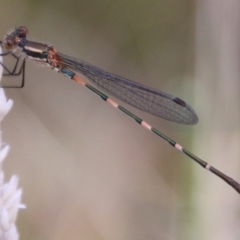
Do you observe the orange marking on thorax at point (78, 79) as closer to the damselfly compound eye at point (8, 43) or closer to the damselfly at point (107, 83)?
the damselfly at point (107, 83)

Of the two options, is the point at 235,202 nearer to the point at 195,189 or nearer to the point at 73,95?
the point at 195,189

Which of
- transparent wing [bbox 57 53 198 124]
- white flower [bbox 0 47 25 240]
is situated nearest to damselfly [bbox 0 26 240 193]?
transparent wing [bbox 57 53 198 124]

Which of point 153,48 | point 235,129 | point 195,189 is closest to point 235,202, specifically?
point 195,189

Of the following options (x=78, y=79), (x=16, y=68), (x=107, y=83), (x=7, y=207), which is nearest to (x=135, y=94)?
(x=107, y=83)

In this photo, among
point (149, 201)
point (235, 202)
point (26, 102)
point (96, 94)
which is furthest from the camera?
point (235, 202)

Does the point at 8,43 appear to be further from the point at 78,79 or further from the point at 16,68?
the point at 78,79

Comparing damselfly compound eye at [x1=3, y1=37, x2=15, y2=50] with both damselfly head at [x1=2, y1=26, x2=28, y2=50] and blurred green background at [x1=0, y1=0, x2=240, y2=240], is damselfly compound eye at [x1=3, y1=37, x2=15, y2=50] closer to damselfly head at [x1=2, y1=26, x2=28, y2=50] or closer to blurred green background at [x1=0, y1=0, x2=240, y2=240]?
damselfly head at [x1=2, y1=26, x2=28, y2=50]
